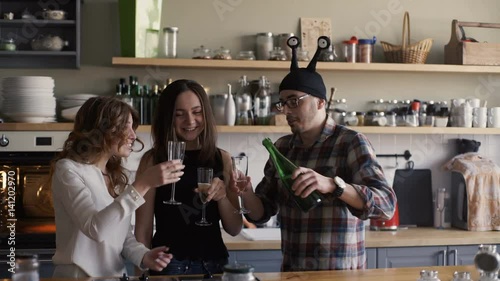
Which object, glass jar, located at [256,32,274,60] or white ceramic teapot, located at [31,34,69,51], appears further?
glass jar, located at [256,32,274,60]

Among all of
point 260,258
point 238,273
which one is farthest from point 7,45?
point 238,273

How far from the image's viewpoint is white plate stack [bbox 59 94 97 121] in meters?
4.61

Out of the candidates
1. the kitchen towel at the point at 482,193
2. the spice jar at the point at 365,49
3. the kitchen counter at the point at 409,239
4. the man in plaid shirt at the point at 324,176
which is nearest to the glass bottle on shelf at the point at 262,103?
the spice jar at the point at 365,49

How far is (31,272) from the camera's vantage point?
206 centimetres

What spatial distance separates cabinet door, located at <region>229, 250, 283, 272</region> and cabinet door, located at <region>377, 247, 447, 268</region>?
642mm

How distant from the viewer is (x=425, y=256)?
4555 mm

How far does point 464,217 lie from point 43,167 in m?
2.78

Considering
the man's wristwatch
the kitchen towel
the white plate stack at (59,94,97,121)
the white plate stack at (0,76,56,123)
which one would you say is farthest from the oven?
the kitchen towel

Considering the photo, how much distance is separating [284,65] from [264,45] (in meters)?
0.26

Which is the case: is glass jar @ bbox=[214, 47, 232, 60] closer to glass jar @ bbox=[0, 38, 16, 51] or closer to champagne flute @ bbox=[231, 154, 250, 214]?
glass jar @ bbox=[0, 38, 16, 51]

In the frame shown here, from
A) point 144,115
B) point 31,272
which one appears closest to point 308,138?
point 31,272

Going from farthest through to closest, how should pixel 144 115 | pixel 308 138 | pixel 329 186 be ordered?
1. pixel 144 115
2. pixel 308 138
3. pixel 329 186

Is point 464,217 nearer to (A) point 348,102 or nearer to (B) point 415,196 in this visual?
(B) point 415,196

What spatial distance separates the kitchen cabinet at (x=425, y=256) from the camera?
449cm
